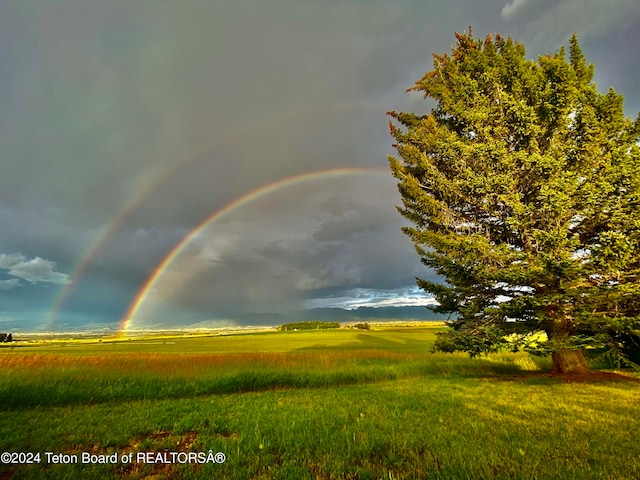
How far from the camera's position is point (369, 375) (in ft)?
58.0

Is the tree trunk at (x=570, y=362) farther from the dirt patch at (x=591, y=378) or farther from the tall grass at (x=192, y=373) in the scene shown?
the tall grass at (x=192, y=373)

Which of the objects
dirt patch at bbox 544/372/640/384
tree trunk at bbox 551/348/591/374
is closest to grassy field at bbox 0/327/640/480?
dirt patch at bbox 544/372/640/384

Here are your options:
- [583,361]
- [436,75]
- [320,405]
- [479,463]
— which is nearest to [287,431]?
[320,405]

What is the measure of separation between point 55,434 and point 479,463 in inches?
362

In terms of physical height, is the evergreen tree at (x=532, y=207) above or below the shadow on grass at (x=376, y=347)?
above

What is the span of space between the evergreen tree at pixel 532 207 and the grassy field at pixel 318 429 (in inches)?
96.0

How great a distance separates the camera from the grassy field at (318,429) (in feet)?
16.5

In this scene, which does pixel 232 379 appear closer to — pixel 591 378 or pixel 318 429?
pixel 318 429

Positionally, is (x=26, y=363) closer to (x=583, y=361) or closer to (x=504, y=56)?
(x=583, y=361)

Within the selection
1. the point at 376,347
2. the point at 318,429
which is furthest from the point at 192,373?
the point at 376,347

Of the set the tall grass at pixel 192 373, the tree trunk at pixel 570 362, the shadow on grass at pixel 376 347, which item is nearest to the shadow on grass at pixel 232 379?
the tall grass at pixel 192 373

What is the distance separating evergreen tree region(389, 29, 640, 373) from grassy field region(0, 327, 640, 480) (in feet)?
8.00

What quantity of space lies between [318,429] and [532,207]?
1196 cm

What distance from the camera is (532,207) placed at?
508 inches
